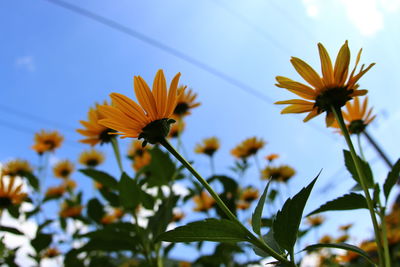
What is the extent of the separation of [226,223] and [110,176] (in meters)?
0.84

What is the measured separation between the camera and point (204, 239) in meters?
0.61

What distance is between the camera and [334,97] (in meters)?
0.78

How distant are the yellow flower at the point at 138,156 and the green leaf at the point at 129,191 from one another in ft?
2.78

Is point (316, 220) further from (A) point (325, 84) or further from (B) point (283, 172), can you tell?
(A) point (325, 84)

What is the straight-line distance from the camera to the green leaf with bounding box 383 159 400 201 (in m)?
0.77

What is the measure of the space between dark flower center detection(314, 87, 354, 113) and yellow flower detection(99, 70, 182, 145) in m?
0.37

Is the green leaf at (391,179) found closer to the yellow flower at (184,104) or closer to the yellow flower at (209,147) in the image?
the yellow flower at (184,104)

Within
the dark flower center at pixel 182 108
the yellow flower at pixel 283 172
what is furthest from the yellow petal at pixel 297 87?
the yellow flower at pixel 283 172

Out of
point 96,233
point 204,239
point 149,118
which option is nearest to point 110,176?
point 96,233

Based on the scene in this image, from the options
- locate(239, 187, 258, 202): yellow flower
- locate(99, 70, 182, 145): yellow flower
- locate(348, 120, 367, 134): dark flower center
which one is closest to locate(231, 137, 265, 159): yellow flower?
locate(239, 187, 258, 202): yellow flower

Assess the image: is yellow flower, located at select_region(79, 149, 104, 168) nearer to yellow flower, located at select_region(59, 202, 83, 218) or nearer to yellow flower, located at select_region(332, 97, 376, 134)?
yellow flower, located at select_region(59, 202, 83, 218)

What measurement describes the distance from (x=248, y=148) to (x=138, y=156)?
880 millimetres

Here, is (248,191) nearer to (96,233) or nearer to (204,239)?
(96,233)

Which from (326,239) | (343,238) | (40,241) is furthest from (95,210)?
(326,239)
